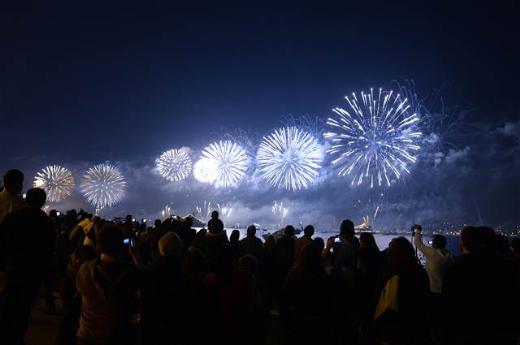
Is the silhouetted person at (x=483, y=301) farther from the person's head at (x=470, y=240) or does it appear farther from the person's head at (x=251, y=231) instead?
the person's head at (x=251, y=231)

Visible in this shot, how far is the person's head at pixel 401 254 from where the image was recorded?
187 inches

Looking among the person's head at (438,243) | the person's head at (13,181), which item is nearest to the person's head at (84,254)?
the person's head at (13,181)

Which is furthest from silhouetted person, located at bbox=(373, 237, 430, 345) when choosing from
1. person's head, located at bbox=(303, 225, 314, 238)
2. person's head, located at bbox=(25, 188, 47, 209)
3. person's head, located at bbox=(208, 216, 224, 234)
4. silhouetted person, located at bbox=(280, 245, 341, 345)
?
person's head, located at bbox=(208, 216, 224, 234)

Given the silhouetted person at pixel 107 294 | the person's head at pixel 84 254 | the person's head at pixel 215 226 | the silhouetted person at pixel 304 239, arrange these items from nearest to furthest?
the silhouetted person at pixel 107 294 < the person's head at pixel 84 254 < the silhouetted person at pixel 304 239 < the person's head at pixel 215 226

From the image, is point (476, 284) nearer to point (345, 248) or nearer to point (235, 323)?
point (235, 323)

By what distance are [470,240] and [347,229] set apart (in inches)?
153

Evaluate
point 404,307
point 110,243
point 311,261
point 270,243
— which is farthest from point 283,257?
point 110,243

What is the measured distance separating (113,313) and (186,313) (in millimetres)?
814

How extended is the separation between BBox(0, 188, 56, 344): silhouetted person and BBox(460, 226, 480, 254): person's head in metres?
6.14

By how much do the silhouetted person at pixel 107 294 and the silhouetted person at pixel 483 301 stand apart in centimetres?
374

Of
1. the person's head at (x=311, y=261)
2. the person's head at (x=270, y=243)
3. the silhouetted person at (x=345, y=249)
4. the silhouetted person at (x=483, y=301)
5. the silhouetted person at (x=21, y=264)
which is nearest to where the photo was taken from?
the silhouetted person at (x=483, y=301)

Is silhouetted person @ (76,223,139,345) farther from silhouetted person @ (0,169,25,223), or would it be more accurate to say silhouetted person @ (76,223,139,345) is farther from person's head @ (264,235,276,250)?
person's head @ (264,235,276,250)

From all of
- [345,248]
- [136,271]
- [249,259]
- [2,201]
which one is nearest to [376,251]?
[345,248]

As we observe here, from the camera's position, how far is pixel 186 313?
14.9 feet
